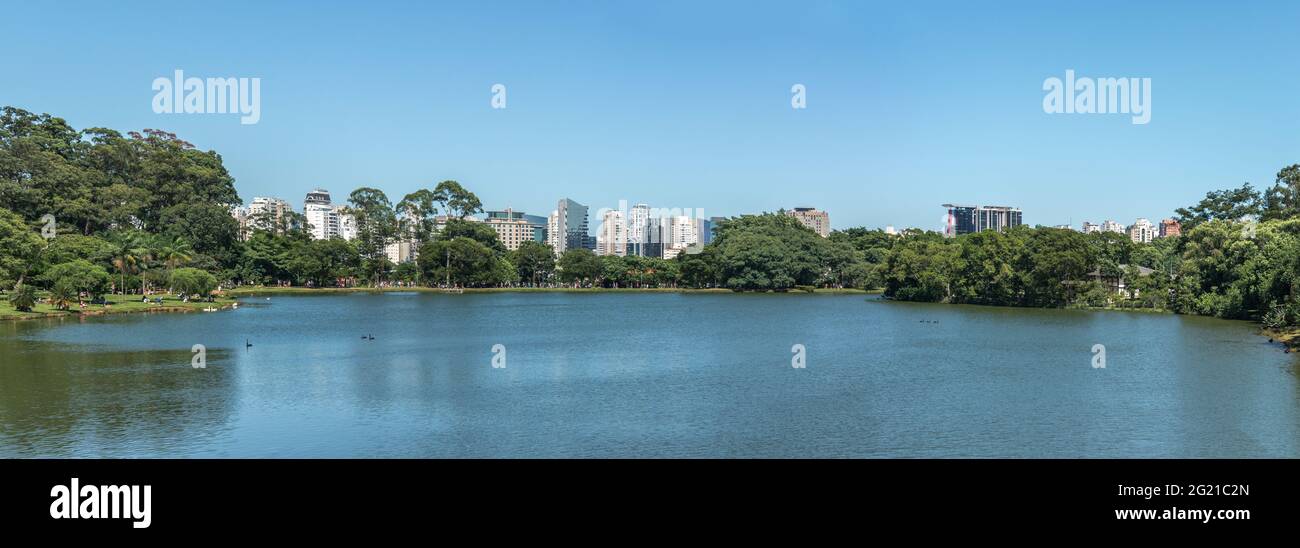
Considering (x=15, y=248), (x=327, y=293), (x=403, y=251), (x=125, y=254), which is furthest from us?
(x=403, y=251)

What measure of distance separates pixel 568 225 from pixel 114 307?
148 metres

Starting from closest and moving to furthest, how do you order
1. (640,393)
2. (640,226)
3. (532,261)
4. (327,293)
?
(640,393)
(327,293)
(532,261)
(640,226)

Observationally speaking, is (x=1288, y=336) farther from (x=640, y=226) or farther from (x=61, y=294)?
(x=640, y=226)

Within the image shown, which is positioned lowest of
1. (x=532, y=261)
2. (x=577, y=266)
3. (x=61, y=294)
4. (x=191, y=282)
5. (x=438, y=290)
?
(x=438, y=290)

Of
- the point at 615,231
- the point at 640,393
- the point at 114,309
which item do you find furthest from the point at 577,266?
the point at 615,231

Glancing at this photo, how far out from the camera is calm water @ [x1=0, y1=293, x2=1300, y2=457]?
16375 mm

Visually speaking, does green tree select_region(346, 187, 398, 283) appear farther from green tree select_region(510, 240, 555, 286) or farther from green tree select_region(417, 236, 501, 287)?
green tree select_region(510, 240, 555, 286)

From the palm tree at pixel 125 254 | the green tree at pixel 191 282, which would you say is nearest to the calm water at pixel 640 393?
the palm tree at pixel 125 254

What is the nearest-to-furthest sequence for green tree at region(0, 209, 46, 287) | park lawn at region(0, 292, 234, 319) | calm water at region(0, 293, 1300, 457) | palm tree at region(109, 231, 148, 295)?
calm water at region(0, 293, 1300, 457), green tree at region(0, 209, 46, 287), park lawn at region(0, 292, 234, 319), palm tree at region(109, 231, 148, 295)

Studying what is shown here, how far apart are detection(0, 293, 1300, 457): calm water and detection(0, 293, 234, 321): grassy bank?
10.1 ft

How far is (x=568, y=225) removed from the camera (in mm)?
196125
